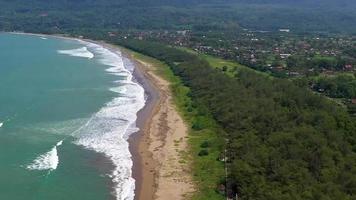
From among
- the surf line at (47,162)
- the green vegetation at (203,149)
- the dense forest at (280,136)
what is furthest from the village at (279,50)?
the surf line at (47,162)

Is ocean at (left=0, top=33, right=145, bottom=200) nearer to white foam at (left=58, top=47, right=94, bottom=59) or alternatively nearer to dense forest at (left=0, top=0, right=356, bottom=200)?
dense forest at (left=0, top=0, right=356, bottom=200)

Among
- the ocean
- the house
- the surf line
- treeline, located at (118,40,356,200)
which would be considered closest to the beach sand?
the ocean

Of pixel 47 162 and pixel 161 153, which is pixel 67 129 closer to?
pixel 47 162

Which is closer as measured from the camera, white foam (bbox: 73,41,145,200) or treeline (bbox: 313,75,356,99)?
white foam (bbox: 73,41,145,200)

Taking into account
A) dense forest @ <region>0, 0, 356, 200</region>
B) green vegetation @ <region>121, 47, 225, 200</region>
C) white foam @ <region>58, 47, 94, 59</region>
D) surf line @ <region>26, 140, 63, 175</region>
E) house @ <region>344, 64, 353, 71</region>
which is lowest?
white foam @ <region>58, 47, 94, 59</region>

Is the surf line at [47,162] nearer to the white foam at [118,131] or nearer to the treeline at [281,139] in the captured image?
the white foam at [118,131]

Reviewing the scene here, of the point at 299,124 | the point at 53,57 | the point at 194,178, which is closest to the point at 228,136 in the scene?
the point at 299,124
